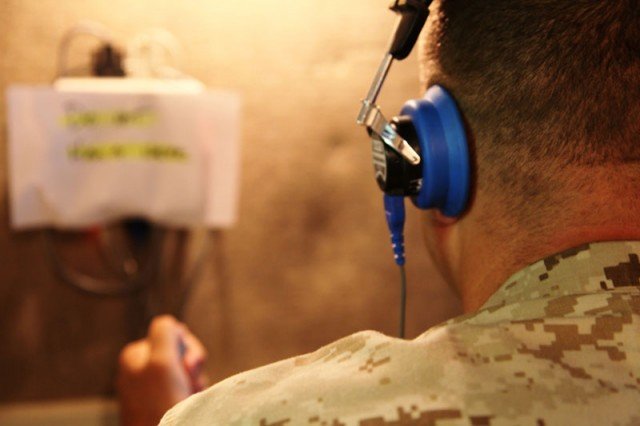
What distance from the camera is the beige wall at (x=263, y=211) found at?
3.77 feet

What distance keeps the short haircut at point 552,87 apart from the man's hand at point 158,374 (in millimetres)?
526

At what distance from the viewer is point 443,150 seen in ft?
1.93

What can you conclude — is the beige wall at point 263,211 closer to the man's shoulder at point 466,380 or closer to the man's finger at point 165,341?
the man's finger at point 165,341

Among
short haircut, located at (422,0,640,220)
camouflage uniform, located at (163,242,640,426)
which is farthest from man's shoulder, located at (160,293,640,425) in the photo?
short haircut, located at (422,0,640,220)

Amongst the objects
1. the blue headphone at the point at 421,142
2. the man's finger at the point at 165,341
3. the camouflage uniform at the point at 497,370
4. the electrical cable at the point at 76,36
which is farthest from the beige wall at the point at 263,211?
the camouflage uniform at the point at 497,370

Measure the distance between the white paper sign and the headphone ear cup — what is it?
61 centimetres

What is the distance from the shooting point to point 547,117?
0.54 meters

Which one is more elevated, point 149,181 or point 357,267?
point 149,181

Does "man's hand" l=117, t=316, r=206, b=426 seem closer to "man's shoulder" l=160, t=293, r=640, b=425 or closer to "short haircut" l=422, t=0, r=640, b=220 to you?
"man's shoulder" l=160, t=293, r=640, b=425

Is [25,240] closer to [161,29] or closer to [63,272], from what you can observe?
[63,272]

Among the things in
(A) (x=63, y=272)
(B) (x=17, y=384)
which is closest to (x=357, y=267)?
(A) (x=63, y=272)

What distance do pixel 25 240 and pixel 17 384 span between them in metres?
0.24

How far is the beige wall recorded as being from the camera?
1.15 m

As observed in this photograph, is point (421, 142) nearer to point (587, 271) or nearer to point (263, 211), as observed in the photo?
point (587, 271)
